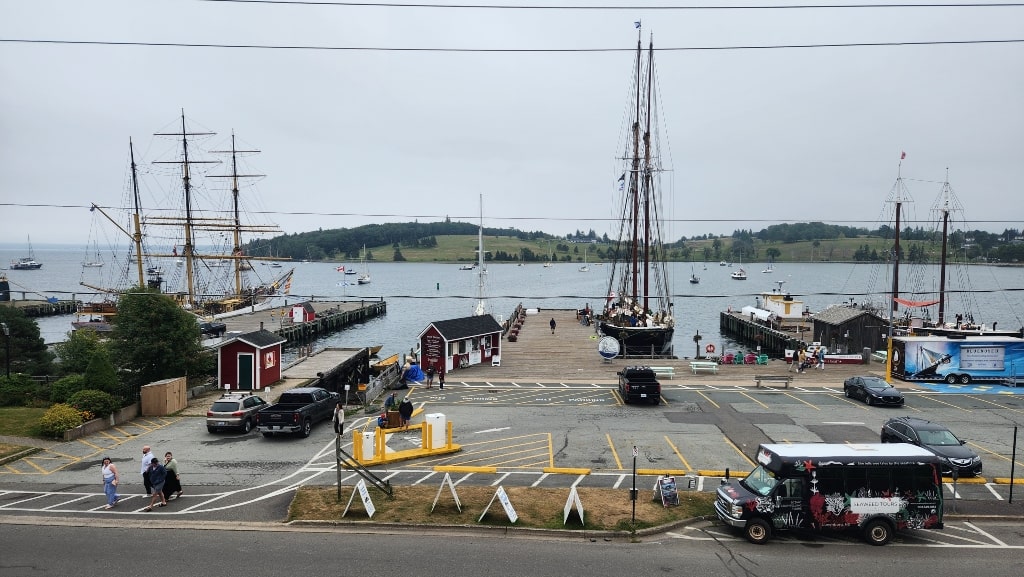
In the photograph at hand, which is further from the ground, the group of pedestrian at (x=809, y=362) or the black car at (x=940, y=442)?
the black car at (x=940, y=442)

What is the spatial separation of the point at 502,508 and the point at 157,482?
7.81 metres

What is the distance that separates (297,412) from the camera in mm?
21469

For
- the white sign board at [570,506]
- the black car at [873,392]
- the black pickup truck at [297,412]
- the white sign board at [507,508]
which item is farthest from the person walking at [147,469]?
the black car at [873,392]

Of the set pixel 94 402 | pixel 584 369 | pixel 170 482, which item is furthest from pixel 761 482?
pixel 584 369

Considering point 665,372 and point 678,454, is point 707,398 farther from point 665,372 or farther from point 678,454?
point 678,454

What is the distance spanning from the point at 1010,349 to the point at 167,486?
38.2 meters

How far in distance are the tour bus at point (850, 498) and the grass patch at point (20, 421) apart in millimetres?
21748

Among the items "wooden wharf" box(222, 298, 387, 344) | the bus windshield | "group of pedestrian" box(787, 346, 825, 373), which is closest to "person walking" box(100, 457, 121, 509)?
the bus windshield

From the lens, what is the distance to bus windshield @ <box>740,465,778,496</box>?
13.2 m

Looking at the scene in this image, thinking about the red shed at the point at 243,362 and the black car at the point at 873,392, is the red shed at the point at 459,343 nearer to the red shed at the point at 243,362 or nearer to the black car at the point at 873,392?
the red shed at the point at 243,362

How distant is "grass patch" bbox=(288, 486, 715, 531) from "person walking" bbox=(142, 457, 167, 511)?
9.82 feet

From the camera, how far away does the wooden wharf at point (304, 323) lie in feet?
231

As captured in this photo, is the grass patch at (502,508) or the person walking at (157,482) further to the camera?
the person walking at (157,482)

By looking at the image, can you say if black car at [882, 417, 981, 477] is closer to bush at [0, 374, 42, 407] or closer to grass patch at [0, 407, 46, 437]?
grass patch at [0, 407, 46, 437]
